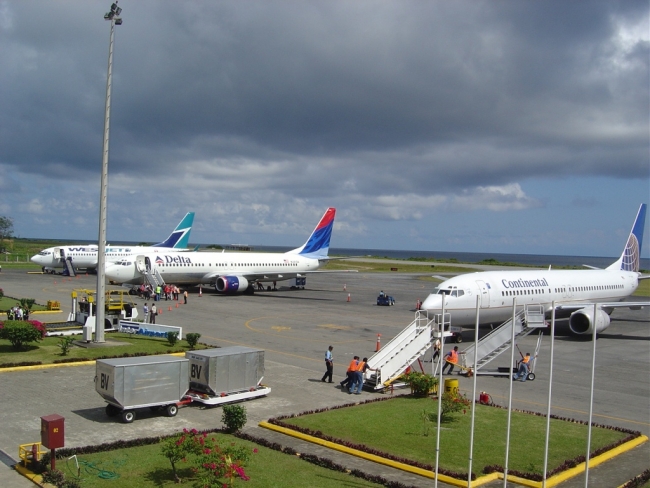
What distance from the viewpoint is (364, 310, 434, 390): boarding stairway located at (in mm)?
22594

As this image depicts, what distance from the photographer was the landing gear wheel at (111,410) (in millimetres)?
17811

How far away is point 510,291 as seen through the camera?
117 feet

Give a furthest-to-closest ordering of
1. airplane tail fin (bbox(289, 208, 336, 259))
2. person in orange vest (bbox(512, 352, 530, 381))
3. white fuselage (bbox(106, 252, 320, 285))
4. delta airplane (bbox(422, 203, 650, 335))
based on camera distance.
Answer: airplane tail fin (bbox(289, 208, 336, 259))
white fuselage (bbox(106, 252, 320, 285))
delta airplane (bbox(422, 203, 650, 335))
person in orange vest (bbox(512, 352, 530, 381))

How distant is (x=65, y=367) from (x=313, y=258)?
46.1 meters

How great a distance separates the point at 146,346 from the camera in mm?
28781

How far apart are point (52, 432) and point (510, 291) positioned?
28.4 meters

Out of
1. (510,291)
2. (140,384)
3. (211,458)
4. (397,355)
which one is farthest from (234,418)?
(510,291)

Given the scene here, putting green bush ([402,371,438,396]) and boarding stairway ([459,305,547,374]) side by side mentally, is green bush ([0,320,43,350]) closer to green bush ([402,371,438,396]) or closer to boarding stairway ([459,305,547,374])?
green bush ([402,371,438,396])

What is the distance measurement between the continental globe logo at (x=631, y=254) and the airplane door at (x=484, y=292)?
24.8 metres

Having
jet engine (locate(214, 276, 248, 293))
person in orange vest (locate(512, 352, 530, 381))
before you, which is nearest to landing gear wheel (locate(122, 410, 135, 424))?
person in orange vest (locate(512, 352, 530, 381))

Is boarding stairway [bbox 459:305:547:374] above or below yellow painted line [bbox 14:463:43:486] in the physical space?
above

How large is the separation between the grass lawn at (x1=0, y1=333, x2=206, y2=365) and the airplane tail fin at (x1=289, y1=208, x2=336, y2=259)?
3924 centimetres

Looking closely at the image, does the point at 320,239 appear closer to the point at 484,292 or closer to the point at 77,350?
the point at 484,292

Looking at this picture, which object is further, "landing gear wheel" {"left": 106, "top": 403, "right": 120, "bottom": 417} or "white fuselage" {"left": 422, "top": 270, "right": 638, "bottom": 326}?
"white fuselage" {"left": 422, "top": 270, "right": 638, "bottom": 326}
